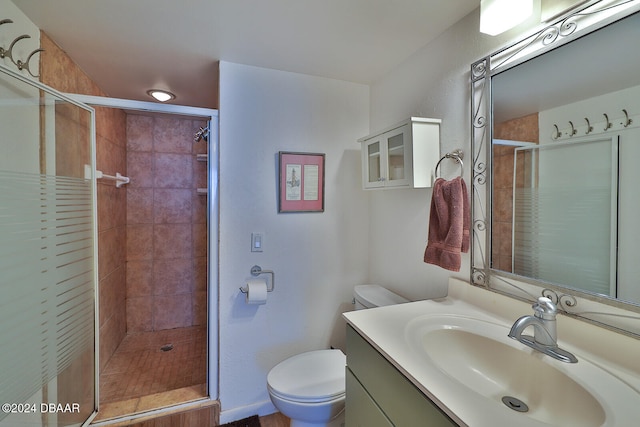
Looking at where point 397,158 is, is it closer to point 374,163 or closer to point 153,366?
point 374,163

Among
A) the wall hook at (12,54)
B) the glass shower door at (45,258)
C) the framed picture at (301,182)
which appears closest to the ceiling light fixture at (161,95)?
the glass shower door at (45,258)

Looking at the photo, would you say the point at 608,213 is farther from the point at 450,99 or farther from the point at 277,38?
the point at 277,38

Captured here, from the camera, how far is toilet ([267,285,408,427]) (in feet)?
4.24

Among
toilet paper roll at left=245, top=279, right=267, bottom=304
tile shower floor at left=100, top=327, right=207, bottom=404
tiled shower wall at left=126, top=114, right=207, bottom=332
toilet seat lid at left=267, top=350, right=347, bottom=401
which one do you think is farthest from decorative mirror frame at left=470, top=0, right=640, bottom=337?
tiled shower wall at left=126, top=114, right=207, bottom=332

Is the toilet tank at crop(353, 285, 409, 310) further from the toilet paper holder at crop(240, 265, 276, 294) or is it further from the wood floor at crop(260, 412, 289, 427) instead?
the wood floor at crop(260, 412, 289, 427)

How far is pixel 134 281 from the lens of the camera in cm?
267

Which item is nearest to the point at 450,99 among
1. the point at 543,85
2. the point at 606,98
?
the point at 543,85

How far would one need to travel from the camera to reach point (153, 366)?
2.20 m

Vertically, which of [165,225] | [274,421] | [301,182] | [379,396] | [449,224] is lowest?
[274,421]

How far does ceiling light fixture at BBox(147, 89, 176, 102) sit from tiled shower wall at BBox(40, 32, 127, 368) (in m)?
0.34

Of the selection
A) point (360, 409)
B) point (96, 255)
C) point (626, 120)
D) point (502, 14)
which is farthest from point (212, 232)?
point (626, 120)

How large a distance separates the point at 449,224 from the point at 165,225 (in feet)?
8.46

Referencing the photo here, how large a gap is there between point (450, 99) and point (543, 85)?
0.41 meters

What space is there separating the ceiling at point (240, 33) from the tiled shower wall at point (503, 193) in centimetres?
59
